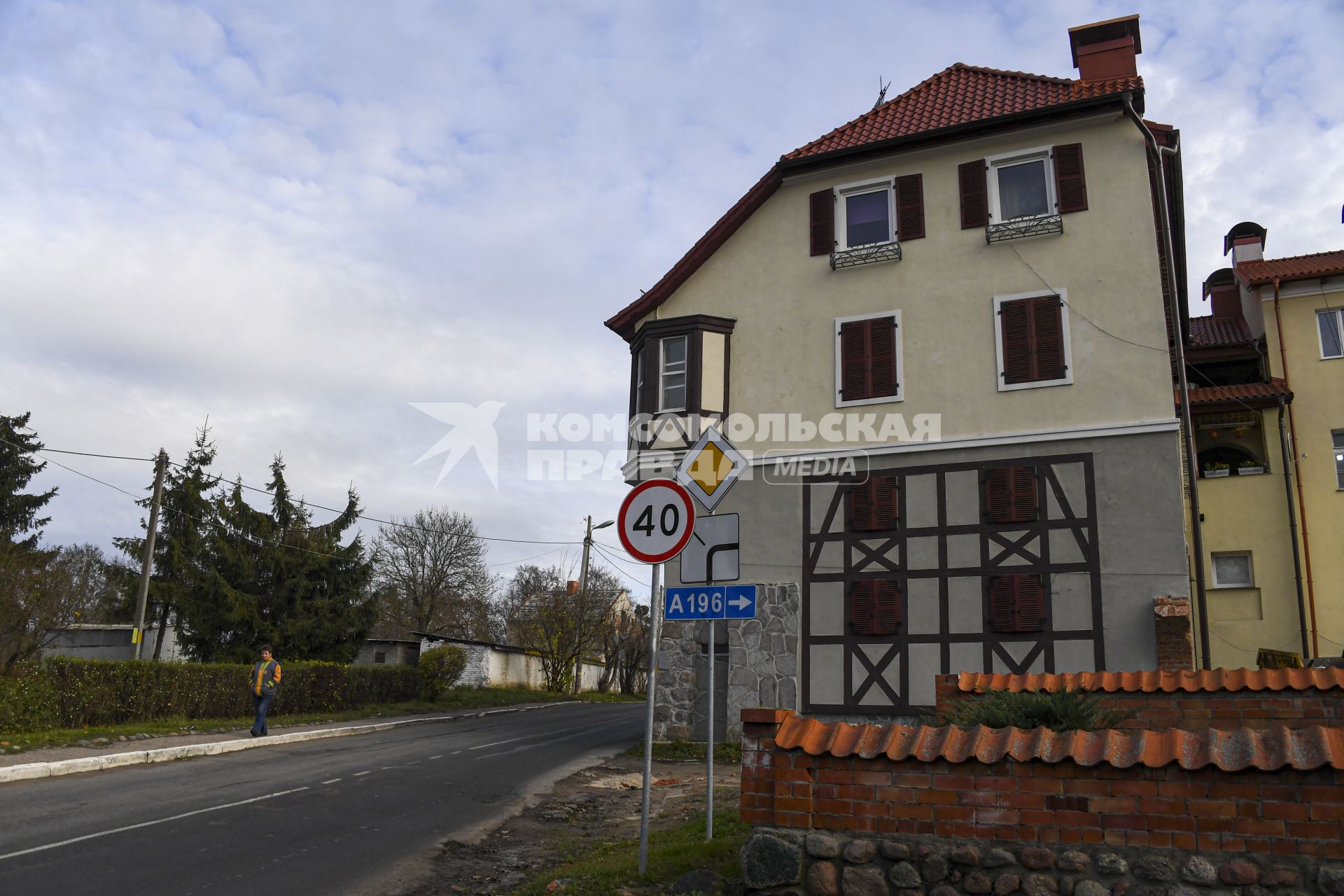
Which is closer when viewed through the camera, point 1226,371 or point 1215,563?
point 1215,563

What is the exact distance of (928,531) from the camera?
16719 millimetres

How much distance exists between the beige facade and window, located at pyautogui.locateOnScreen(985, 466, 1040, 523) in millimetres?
729

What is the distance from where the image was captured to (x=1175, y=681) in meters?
7.56

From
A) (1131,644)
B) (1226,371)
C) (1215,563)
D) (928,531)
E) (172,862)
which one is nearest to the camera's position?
(172,862)

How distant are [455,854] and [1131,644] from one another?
10.9 metres

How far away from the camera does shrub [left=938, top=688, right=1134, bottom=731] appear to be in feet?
20.5

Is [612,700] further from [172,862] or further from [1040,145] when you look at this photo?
[172,862]

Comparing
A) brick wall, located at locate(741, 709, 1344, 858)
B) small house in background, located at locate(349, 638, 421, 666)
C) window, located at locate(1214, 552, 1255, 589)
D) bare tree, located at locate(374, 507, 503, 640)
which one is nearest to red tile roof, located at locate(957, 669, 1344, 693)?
brick wall, located at locate(741, 709, 1344, 858)

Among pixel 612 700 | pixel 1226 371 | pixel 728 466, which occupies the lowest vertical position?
pixel 612 700

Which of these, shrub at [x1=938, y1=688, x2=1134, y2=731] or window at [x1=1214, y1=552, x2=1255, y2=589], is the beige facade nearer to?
window at [x1=1214, y1=552, x2=1255, y2=589]

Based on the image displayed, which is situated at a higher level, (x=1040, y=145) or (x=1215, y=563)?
(x=1040, y=145)

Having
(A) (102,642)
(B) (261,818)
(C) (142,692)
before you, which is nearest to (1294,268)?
(B) (261,818)

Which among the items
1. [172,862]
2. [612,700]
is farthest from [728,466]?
[612,700]

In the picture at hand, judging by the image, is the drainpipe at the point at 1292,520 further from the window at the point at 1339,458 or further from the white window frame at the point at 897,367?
the white window frame at the point at 897,367
